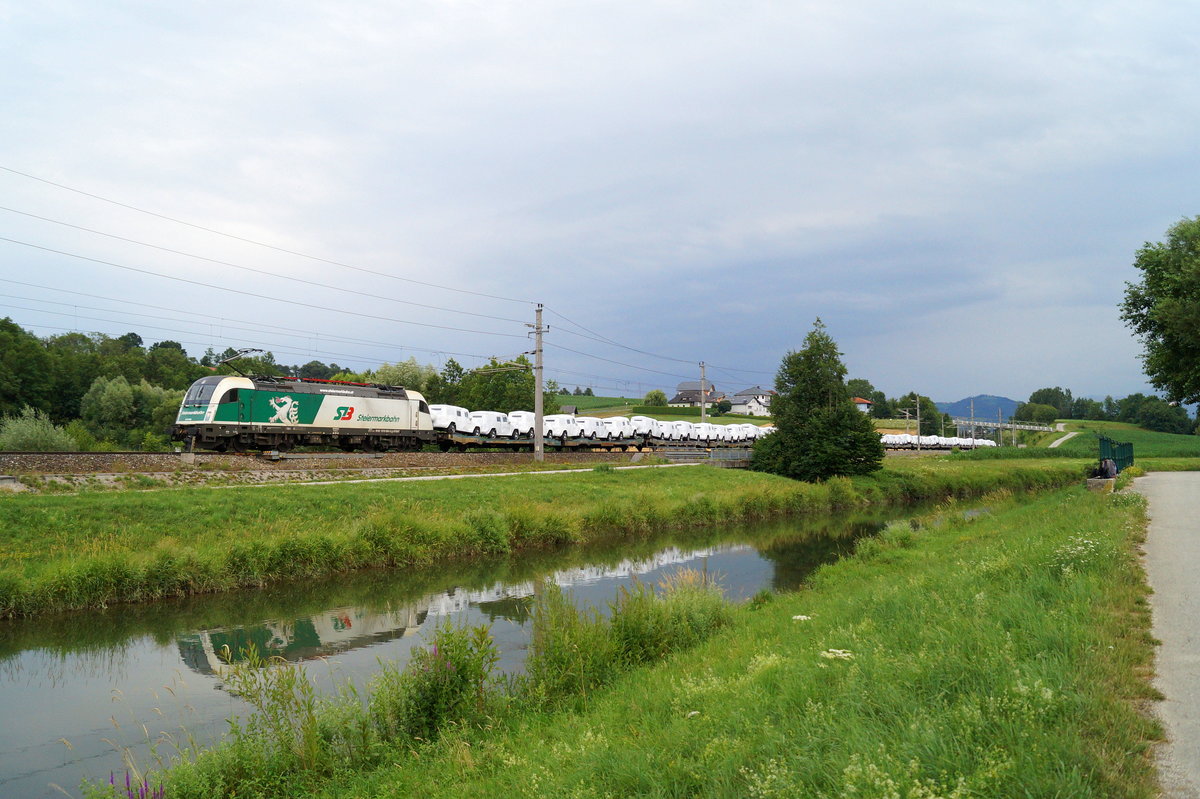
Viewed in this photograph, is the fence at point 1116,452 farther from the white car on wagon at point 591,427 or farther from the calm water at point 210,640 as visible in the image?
the white car on wagon at point 591,427

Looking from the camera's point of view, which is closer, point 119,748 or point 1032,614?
point 1032,614

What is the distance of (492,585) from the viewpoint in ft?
65.6

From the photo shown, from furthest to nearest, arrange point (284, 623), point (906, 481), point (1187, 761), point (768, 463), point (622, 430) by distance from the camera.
A: point (622, 430) < point (768, 463) < point (906, 481) < point (284, 623) < point (1187, 761)

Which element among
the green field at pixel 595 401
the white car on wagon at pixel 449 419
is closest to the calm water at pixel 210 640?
the white car on wagon at pixel 449 419

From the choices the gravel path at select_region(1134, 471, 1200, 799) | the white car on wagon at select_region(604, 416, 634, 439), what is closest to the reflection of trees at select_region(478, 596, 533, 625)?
the gravel path at select_region(1134, 471, 1200, 799)

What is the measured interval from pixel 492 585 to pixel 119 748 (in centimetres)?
1097

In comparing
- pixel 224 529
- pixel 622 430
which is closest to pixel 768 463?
pixel 622 430

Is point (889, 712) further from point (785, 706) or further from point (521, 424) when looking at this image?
point (521, 424)

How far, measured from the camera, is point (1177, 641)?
21.6 feet

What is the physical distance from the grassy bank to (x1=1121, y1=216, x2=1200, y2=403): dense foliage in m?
18.7

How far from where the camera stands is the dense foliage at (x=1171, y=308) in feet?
74.8

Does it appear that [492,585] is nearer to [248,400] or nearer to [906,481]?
[248,400]

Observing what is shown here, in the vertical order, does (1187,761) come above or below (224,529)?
above

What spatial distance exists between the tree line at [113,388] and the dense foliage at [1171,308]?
1264 inches
